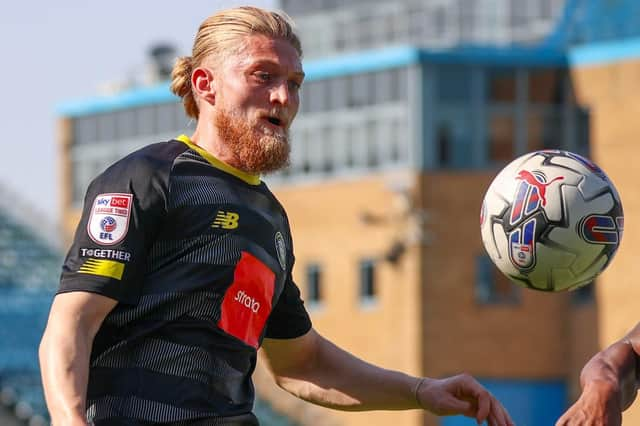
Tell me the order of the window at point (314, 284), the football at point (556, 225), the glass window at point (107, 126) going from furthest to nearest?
the glass window at point (107, 126) < the window at point (314, 284) < the football at point (556, 225)

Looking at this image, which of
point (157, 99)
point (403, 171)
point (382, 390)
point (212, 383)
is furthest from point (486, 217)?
point (157, 99)

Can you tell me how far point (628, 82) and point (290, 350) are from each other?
37.1 meters

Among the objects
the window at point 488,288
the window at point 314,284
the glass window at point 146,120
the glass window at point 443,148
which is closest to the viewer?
the window at point 488,288

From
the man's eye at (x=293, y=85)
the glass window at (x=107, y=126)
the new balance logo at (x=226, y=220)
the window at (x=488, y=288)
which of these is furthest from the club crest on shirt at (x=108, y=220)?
the glass window at (x=107, y=126)

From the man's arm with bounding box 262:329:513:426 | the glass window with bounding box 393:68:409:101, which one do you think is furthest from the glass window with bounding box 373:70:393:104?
the man's arm with bounding box 262:329:513:426

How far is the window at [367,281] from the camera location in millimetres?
46688

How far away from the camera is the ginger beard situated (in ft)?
21.2

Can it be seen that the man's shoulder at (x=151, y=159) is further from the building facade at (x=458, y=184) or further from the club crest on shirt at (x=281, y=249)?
the building facade at (x=458, y=184)

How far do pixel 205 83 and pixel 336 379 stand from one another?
1428 mm

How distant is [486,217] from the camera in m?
8.17

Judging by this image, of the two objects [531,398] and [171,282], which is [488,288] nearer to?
[531,398]

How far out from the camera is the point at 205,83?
259 inches

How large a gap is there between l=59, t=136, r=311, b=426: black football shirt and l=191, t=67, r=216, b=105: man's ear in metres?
0.21

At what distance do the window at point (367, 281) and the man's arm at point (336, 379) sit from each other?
3918 centimetres
